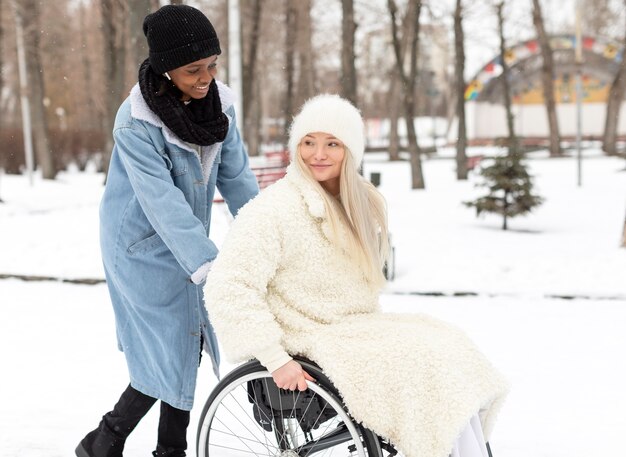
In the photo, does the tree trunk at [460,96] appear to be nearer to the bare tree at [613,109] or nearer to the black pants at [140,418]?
the bare tree at [613,109]

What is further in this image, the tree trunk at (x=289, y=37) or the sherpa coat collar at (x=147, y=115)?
the tree trunk at (x=289, y=37)

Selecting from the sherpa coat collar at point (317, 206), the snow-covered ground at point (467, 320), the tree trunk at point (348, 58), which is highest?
the tree trunk at point (348, 58)

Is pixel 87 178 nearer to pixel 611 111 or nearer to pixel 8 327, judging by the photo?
pixel 611 111

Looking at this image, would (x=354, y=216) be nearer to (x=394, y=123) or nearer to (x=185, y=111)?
(x=185, y=111)

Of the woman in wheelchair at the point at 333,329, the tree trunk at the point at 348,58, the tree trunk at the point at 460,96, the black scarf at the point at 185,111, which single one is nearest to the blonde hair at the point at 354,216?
the woman in wheelchair at the point at 333,329

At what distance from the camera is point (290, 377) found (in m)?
2.41

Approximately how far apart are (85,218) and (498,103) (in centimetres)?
3577

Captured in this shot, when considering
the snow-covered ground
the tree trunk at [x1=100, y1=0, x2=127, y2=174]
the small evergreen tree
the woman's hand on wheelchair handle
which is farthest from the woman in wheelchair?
the tree trunk at [x1=100, y1=0, x2=127, y2=174]

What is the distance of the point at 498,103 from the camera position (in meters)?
44.2

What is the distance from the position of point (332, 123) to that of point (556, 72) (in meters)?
44.7

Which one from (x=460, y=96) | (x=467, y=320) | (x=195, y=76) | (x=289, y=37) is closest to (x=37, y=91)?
(x=289, y=37)

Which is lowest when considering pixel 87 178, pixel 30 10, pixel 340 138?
pixel 87 178

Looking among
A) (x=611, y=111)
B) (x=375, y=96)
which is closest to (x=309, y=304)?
(x=611, y=111)

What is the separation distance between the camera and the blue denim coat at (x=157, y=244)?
8.68ft
